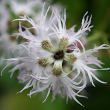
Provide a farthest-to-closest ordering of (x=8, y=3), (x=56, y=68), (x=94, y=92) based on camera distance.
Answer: (x=94, y=92), (x=8, y=3), (x=56, y=68)

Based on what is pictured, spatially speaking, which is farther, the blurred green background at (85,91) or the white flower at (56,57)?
the blurred green background at (85,91)

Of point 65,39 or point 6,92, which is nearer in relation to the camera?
point 65,39

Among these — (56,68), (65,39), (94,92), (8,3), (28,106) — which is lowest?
(28,106)

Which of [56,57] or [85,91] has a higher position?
[56,57]

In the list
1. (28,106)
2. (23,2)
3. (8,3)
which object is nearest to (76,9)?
(23,2)

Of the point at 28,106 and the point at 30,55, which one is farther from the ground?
the point at 30,55

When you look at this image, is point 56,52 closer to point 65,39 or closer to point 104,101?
point 65,39

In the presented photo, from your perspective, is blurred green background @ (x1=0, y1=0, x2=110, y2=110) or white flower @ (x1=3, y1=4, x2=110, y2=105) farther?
blurred green background @ (x1=0, y1=0, x2=110, y2=110)

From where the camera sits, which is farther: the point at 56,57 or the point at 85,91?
the point at 85,91
